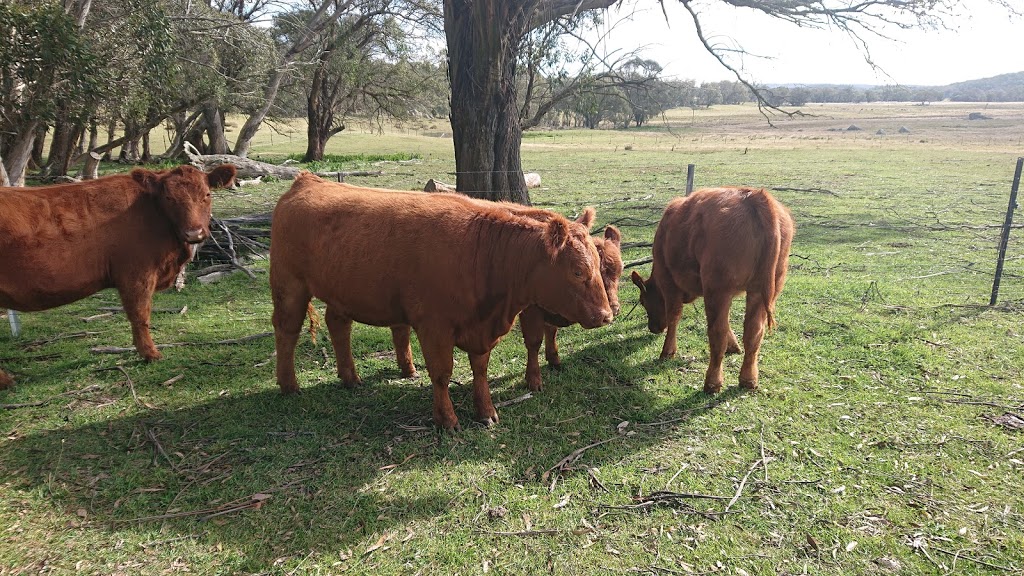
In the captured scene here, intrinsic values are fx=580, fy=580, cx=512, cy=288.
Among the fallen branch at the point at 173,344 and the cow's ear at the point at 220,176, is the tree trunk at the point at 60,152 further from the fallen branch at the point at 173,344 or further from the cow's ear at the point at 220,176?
the fallen branch at the point at 173,344

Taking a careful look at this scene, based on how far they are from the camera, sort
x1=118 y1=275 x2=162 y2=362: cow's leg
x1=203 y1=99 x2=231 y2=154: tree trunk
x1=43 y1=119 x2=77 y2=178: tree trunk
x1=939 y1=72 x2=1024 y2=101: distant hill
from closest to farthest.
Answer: x1=118 y1=275 x2=162 y2=362: cow's leg
x1=43 y1=119 x2=77 y2=178: tree trunk
x1=203 y1=99 x2=231 y2=154: tree trunk
x1=939 y1=72 x2=1024 y2=101: distant hill

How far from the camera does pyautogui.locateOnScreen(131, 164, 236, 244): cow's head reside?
232 inches

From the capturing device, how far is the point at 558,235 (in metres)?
4.12

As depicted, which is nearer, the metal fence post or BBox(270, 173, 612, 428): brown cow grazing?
BBox(270, 173, 612, 428): brown cow grazing

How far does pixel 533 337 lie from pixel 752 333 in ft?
6.33

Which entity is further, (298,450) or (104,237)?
(104,237)

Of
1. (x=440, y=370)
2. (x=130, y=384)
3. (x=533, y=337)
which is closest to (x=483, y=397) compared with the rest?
(x=440, y=370)

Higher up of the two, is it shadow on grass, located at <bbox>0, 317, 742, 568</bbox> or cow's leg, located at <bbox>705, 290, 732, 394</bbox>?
cow's leg, located at <bbox>705, 290, 732, 394</bbox>

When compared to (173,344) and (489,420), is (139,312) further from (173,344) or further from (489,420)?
(489,420)

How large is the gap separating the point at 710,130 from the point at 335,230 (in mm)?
60094

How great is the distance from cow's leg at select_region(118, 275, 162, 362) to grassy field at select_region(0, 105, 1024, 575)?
0.15 metres

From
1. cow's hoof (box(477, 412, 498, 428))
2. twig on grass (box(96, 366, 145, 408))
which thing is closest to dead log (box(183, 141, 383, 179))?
twig on grass (box(96, 366, 145, 408))

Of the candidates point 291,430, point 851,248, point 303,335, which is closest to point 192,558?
point 291,430

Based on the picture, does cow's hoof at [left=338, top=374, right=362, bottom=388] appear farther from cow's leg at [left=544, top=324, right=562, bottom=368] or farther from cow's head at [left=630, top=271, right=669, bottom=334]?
cow's head at [left=630, top=271, right=669, bottom=334]
